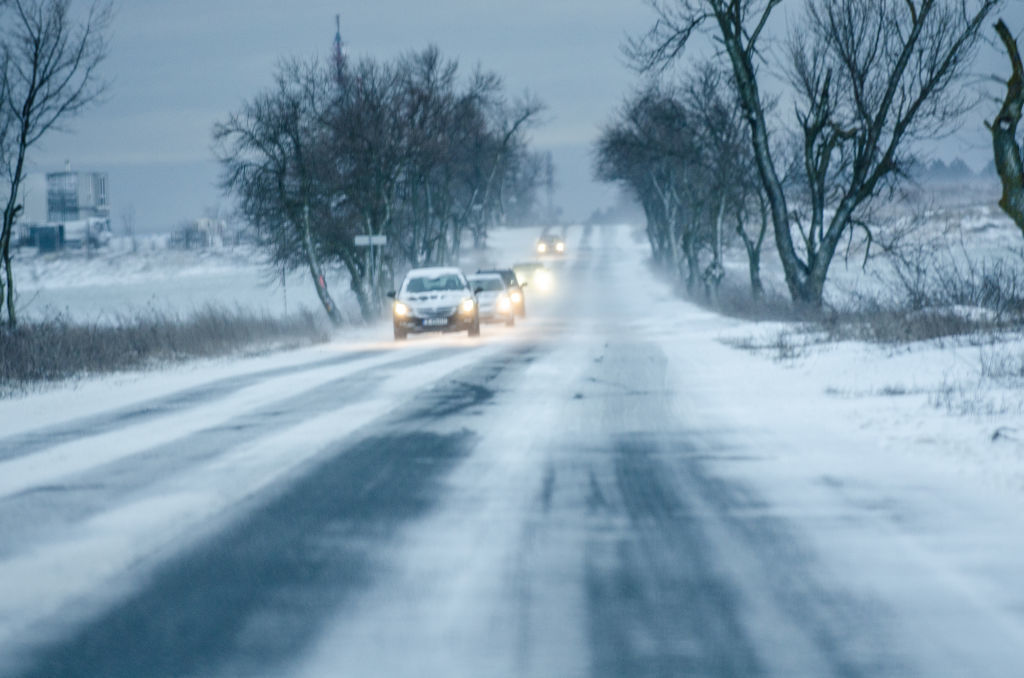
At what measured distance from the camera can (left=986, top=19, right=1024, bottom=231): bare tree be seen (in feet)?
70.8

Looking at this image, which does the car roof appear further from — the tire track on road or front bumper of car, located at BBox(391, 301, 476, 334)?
the tire track on road

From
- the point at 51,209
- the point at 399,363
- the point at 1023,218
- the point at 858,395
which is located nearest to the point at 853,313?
the point at 1023,218

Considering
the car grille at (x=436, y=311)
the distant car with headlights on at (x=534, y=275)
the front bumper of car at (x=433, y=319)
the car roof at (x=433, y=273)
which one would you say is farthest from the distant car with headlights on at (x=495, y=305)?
the distant car with headlights on at (x=534, y=275)

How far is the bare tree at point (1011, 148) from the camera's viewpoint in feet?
70.8

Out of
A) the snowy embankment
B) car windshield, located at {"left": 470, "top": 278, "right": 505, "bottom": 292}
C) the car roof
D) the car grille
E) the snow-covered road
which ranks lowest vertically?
the snowy embankment

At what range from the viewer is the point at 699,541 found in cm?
640

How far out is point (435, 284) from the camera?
2989 cm

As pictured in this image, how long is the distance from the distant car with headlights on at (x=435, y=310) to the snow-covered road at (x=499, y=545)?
15.5 meters

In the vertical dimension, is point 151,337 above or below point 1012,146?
below

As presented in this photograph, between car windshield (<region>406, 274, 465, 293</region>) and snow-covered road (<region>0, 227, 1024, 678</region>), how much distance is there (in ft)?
54.2

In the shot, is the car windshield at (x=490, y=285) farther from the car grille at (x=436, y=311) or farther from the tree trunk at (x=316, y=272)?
the tree trunk at (x=316, y=272)

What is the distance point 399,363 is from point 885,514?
46.3ft

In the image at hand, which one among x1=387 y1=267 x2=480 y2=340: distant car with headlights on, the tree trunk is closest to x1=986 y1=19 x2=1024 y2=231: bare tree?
x1=387 y1=267 x2=480 y2=340: distant car with headlights on

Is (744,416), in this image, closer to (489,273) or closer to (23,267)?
→ (489,273)
